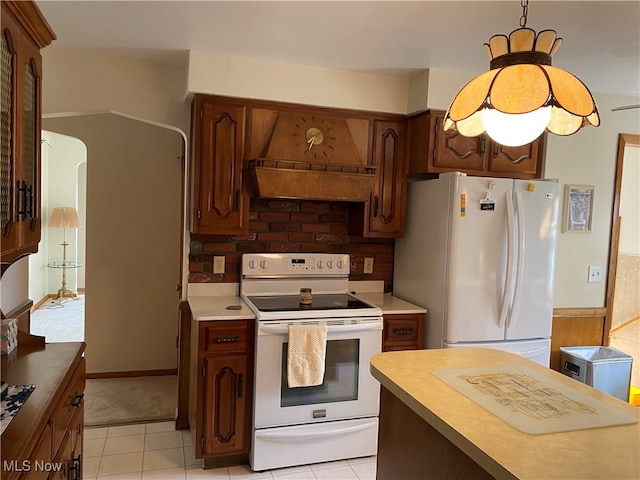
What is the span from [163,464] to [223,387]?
614 millimetres

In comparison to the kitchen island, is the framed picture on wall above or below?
above

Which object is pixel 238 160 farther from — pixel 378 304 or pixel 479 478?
pixel 479 478

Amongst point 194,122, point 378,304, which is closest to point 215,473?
point 378,304

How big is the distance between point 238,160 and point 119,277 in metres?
1.81

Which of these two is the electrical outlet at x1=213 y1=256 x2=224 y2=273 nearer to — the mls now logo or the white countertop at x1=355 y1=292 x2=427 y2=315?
the white countertop at x1=355 y1=292 x2=427 y2=315

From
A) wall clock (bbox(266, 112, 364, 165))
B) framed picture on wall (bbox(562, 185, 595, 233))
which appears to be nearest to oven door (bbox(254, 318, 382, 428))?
wall clock (bbox(266, 112, 364, 165))

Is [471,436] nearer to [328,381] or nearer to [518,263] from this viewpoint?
[328,381]

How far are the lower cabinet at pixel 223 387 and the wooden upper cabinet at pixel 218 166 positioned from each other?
633mm

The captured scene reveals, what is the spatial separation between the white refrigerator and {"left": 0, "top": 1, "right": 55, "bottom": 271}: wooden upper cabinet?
2116 millimetres

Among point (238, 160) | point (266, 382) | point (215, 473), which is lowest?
point (215, 473)

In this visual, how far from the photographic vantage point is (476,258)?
9.29 ft

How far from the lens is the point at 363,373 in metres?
2.81

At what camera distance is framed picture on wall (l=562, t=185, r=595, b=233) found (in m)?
3.41

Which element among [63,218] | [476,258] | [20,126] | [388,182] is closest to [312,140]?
[388,182]
